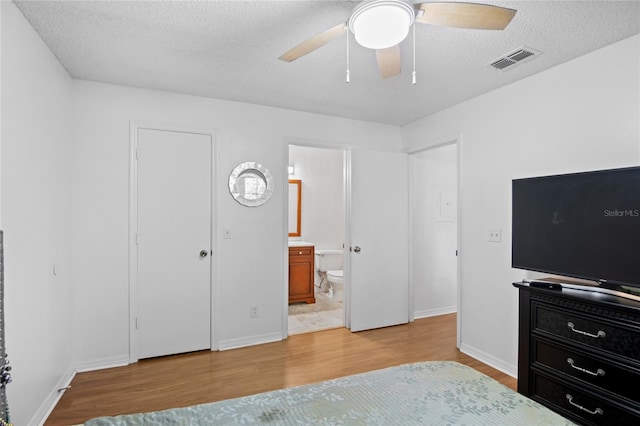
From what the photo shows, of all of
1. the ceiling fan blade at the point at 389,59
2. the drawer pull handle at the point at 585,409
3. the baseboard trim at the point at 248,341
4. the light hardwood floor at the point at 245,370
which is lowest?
the light hardwood floor at the point at 245,370

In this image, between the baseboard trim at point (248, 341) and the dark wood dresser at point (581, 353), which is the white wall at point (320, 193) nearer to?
the baseboard trim at point (248, 341)

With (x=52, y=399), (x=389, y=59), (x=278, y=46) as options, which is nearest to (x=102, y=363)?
(x=52, y=399)

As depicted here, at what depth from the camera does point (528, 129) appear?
2.78 metres

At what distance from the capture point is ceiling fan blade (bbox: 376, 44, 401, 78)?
5.80 feet

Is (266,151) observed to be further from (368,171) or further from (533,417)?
(533,417)

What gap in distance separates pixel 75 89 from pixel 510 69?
140 inches

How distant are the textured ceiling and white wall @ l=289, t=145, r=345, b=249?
2.64 m

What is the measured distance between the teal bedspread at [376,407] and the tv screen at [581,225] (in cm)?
116

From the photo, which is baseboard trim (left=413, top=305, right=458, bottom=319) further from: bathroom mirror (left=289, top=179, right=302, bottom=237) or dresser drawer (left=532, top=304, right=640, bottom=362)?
bathroom mirror (left=289, top=179, right=302, bottom=237)

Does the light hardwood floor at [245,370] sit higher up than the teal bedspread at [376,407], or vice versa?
the teal bedspread at [376,407]

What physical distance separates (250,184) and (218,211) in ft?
1.39

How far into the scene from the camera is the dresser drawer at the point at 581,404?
5.79 feet

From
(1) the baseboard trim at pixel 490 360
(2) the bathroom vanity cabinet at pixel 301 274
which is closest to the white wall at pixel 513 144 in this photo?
(1) the baseboard trim at pixel 490 360

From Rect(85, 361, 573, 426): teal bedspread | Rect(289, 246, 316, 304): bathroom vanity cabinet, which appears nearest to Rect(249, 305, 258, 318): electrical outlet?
Rect(289, 246, 316, 304): bathroom vanity cabinet
